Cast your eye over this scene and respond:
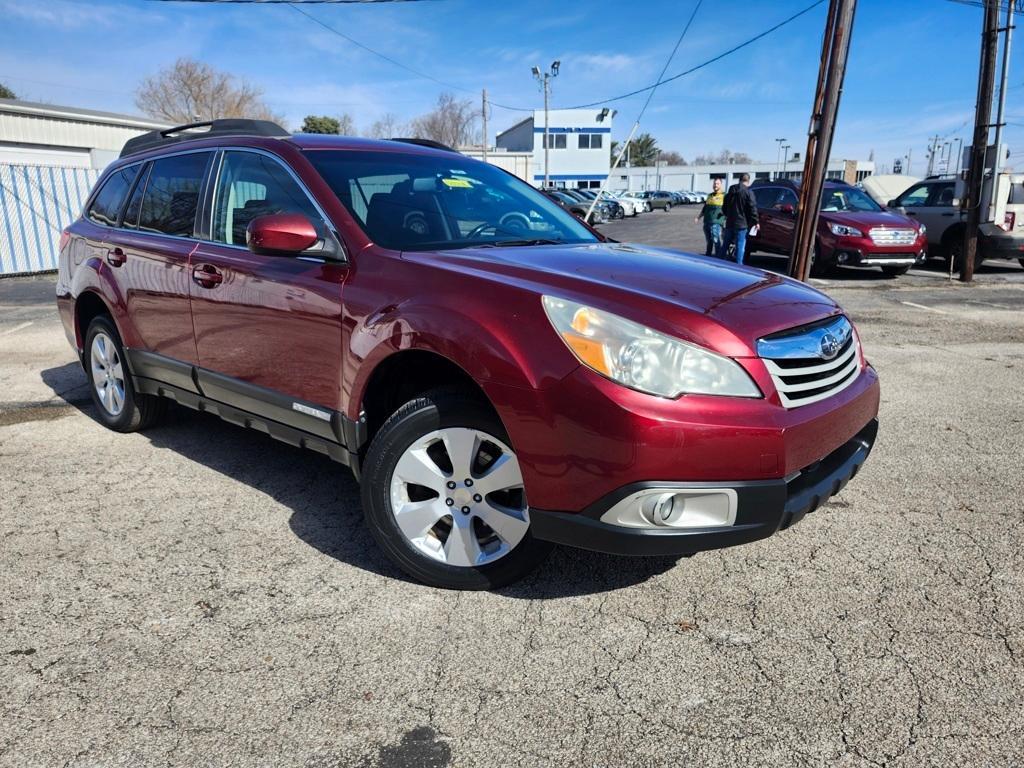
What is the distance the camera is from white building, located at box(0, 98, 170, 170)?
18.1 metres

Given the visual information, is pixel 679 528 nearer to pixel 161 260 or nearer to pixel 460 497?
pixel 460 497

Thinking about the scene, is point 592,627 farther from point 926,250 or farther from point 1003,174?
point 926,250

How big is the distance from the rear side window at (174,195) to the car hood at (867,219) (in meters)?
12.0

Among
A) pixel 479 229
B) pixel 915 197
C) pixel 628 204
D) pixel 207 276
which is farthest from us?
pixel 628 204

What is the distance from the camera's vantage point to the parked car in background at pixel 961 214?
13.5m

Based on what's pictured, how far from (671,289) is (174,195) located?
2.91 metres

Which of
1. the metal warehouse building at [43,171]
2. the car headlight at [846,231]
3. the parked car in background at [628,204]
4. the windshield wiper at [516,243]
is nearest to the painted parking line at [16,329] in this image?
the metal warehouse building at [43,171]

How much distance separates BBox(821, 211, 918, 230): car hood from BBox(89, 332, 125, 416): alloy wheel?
12203 millimetres

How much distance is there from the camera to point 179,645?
2521mm

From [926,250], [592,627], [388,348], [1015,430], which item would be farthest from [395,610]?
[926,250]

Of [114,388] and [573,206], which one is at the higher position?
[573,206]

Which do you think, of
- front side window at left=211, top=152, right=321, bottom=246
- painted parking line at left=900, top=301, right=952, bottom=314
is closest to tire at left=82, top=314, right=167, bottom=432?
front side window at left=211, top=152, right=321, bottom=246

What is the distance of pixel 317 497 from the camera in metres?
3.76

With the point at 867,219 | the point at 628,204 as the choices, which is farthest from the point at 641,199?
the point at 867,219
